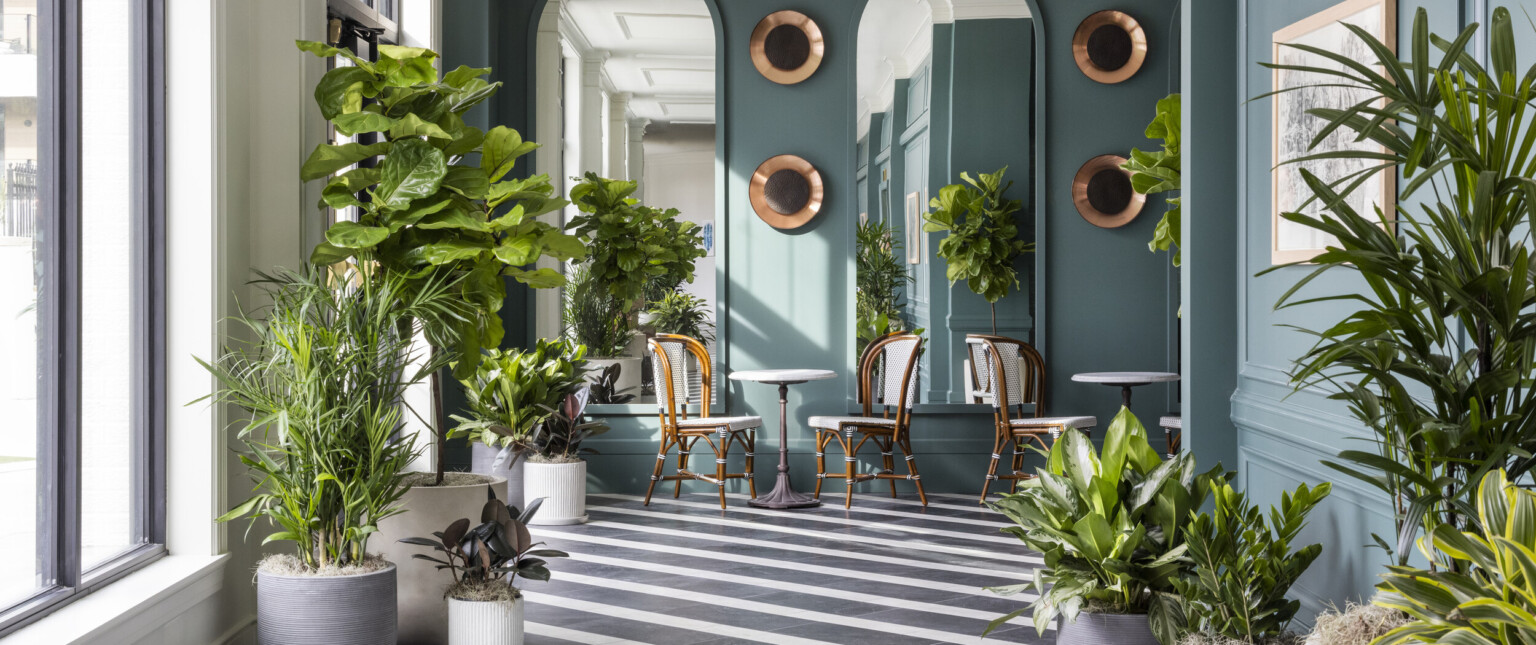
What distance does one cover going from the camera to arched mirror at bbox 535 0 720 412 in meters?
7.03

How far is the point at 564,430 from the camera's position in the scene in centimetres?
584

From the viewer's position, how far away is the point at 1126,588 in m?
2.84

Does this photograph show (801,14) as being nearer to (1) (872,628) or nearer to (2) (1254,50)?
(2) (1254,50)

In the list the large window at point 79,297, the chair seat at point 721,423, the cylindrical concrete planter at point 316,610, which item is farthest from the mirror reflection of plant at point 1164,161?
the large window at point 79,297

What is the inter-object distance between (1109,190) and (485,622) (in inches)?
202

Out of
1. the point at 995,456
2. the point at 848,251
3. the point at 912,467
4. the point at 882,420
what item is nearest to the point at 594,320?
the point at 848,251

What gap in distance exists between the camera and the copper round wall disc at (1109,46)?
6996mm

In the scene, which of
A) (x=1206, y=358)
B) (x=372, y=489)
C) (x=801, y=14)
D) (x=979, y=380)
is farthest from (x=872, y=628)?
(x=801, y=14)

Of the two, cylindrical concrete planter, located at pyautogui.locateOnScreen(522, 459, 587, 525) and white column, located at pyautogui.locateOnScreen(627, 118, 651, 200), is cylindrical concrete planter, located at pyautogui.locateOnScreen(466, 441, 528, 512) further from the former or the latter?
white column, located at pyautogui.locateOnScreen(627, 118, 651, 200)

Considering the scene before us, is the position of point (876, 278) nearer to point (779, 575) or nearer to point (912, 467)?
point (912, 467)

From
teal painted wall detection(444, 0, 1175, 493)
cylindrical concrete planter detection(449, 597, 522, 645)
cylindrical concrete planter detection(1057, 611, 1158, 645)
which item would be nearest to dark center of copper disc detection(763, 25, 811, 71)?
teal painted wall detection(444, 0, 1175, 493)

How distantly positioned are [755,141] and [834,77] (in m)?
0.65

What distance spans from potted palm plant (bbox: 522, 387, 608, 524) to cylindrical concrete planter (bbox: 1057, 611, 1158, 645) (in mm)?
3429

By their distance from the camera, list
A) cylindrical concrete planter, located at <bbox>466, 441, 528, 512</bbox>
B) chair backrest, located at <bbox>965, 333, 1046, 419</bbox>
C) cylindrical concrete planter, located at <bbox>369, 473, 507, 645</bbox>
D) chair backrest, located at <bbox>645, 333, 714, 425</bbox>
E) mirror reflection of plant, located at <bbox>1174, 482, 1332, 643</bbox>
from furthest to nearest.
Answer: chair backrest, located at <bbox>965, 333, 1046, 419</bbox> < chair backrest, located at <bbox>645, 333, 714, 425</bbox> < cylindrical concrete planter, located at <bbox>466, 441, 528, 512</bbox> < cylindrical concrete planter, located at <bbox>369, 473, 507, 645</bbox> < mirror reflection of plant, located at <bbox>1174, 482, 1332, 643</bbox>
